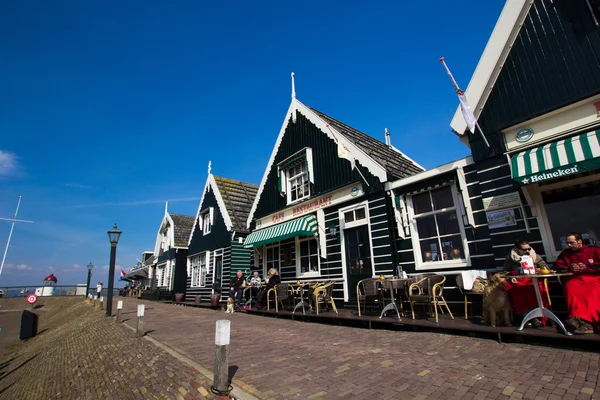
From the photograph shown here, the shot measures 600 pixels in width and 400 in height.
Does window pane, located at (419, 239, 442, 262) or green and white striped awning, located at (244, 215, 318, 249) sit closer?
window pane, located at (419, 239, 442, 262)

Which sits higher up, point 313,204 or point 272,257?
point 313,204

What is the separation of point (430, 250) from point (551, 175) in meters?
3.43

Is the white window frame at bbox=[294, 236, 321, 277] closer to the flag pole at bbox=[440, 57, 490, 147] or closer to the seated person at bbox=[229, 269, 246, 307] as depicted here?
the seated person at bbox=[229, 269, 246, 307]

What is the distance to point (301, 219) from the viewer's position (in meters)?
11.9

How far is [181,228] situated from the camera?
85.8 feet

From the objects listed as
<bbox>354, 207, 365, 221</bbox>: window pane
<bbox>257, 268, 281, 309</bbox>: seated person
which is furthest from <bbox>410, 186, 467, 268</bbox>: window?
<bbox>257, 268, 281, 309</bbox>: seated person

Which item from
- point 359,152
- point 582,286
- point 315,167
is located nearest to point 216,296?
point 315,167

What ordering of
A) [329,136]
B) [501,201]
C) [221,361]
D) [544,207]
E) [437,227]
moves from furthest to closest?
[329,136]
[437,227]
[501,201]
[544,207]
[221,361]

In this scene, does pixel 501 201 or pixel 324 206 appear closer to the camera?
pixel 501 201

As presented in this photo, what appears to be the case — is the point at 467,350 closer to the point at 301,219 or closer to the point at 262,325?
the point at 262,325

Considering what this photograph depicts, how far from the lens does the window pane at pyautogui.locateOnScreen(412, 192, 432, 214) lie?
863cm

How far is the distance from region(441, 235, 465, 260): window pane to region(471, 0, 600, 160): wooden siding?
85.9 inches

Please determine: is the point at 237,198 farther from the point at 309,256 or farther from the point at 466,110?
the point at 466,110

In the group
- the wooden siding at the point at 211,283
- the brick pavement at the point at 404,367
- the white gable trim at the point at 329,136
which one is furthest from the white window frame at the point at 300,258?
the wooden siding at the point at 211,283
